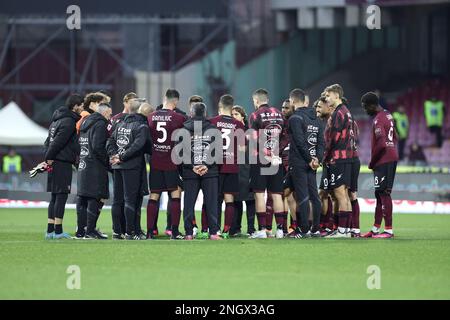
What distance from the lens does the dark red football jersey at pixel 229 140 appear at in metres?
19.5

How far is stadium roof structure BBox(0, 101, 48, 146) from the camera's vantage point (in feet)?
130

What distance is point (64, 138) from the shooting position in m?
19.4

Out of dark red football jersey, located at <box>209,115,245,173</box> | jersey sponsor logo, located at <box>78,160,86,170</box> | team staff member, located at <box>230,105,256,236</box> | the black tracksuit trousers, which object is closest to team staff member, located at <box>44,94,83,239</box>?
jersey sponsor logo, located at <box>78,160,86,170</box>

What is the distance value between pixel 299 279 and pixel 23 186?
69.4 feet

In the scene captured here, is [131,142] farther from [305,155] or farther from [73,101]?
[305,155]

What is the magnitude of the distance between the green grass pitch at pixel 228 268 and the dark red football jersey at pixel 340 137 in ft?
4.76

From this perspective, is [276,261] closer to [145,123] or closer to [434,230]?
Answer: [145,123]

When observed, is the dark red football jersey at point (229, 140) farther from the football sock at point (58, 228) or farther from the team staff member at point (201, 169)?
the football sock at point (58, 228)

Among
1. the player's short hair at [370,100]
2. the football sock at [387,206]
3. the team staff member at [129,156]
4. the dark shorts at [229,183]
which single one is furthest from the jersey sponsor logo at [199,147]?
the football sock at [387,206]

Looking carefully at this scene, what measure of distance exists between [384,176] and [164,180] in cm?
349

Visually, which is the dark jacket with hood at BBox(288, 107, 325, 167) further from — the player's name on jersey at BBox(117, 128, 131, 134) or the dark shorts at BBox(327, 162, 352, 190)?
the player's name on jersey at BBox(117, 128, 131, 134)
